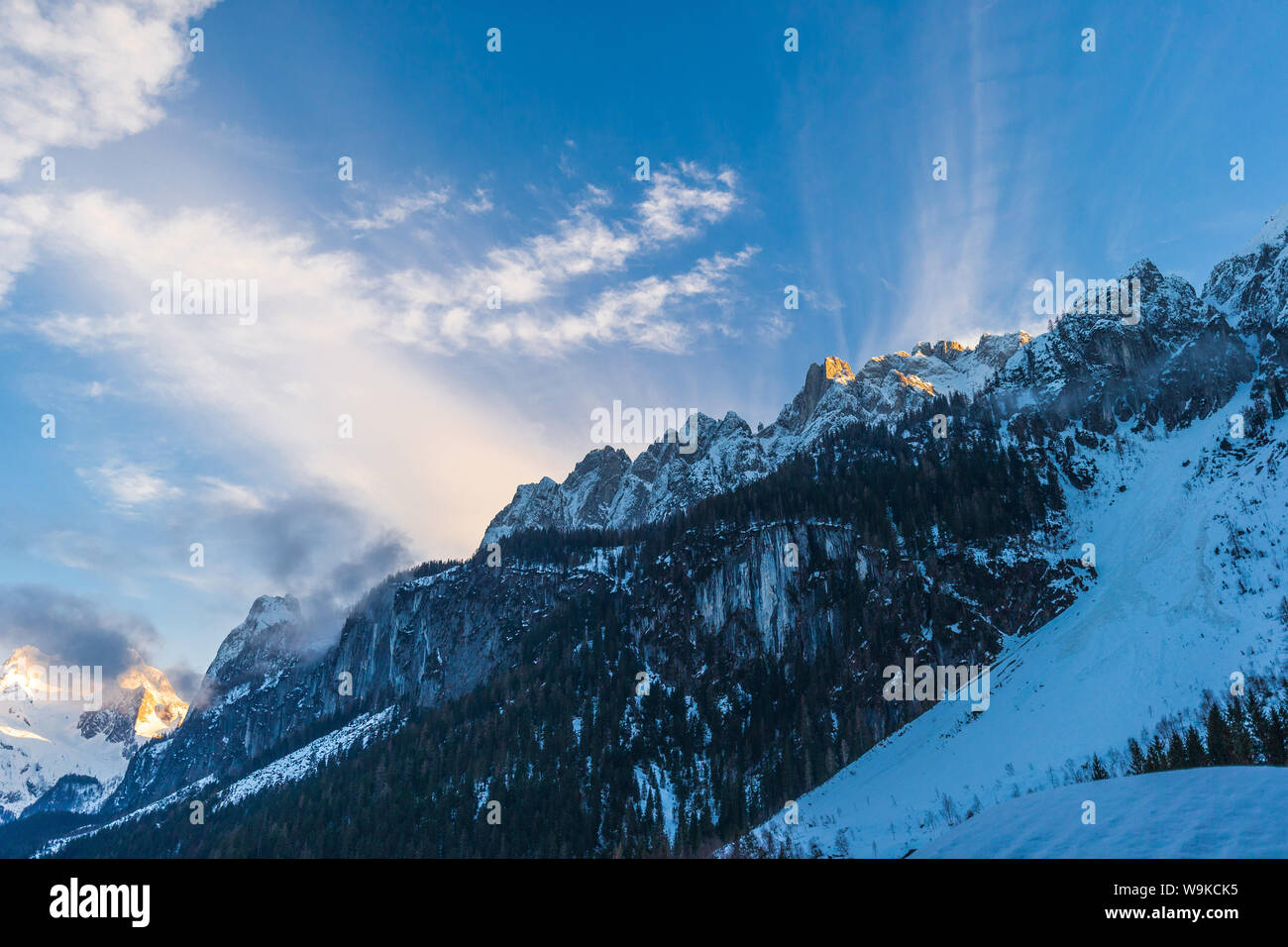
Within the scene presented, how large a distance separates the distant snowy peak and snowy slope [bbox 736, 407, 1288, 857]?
58.5 meters

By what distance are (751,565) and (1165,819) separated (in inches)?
6201

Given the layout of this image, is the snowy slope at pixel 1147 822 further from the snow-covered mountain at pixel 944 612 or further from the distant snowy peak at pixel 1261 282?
the distant snowy peak at pixel 1261 282

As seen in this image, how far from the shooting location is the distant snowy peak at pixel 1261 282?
171 meters

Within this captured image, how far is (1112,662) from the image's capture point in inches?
3706

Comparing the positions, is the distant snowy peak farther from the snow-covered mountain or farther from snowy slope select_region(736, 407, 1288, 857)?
snowy slope select_region(736, 407, 1288, 857)

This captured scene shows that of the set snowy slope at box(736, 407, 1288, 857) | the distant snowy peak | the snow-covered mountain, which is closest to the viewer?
snowy slope at box(736, 407, 1288, 857)

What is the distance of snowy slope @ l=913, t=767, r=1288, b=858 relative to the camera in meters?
14.2

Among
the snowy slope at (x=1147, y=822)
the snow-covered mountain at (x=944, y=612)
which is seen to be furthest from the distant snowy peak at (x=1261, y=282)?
the snowy slope at (x=1147, y=822)

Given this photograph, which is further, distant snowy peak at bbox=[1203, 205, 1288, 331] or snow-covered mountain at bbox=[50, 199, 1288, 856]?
distant snowy peak at bbox=[1203, 205, 1288, 331]

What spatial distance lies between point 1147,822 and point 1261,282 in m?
220

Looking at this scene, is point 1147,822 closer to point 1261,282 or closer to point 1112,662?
point 1112,662

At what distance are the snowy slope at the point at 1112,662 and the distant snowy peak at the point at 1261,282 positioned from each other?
58546 mm

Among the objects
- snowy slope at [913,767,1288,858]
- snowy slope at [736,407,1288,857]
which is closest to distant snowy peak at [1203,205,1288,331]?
snowy slope at [736,407,1288,857]
